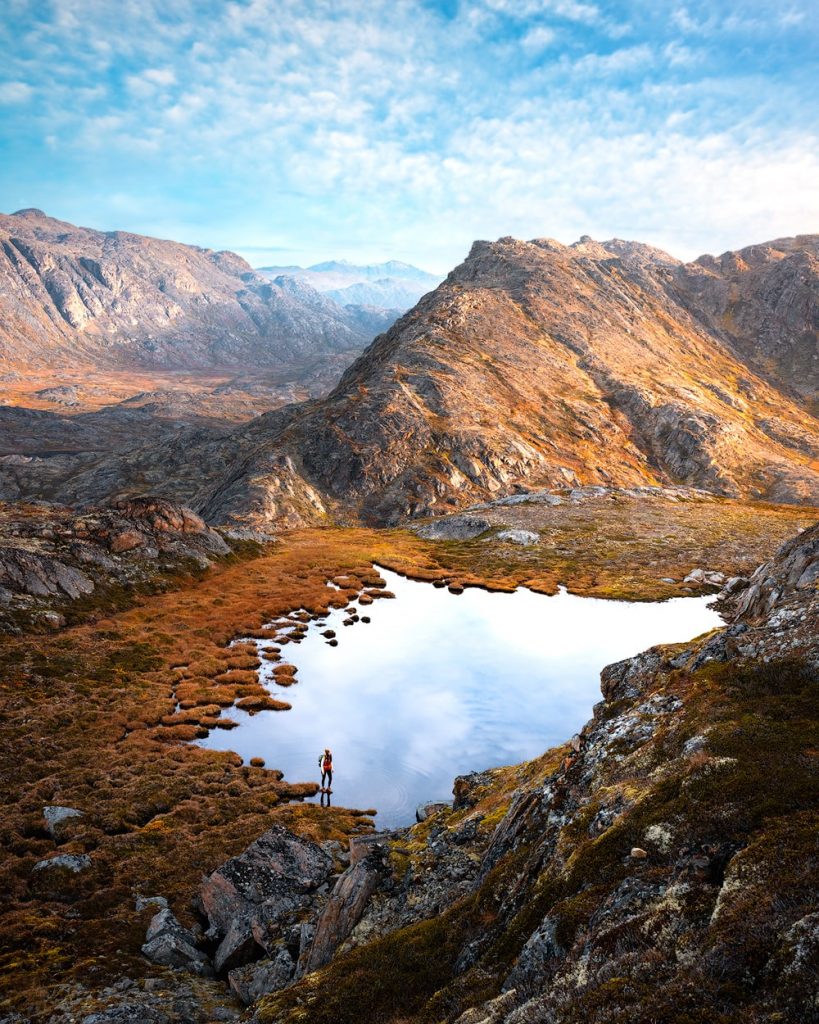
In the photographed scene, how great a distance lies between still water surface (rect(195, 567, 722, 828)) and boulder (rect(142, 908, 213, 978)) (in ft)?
33.2

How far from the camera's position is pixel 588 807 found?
42.4 feet

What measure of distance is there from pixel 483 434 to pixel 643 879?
12453 centimetres

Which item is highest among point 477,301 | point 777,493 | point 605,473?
point 477,301

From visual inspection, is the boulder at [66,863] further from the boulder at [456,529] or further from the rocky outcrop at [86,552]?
the boulder at [456,529]

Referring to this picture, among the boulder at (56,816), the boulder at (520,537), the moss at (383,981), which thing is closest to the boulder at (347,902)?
the moss at (383,981)

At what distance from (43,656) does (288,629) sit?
18172 millimetres

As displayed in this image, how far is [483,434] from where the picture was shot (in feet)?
430

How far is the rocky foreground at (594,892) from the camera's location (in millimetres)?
7586

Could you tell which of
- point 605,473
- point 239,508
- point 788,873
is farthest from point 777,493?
point 788,873

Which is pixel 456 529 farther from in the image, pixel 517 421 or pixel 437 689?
pixel 517 421

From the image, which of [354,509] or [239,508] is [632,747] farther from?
[354,509]

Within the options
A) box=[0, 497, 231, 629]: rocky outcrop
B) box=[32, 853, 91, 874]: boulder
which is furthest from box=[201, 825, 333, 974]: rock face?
box=[0, 497, 231, 629]: rocky outcrop

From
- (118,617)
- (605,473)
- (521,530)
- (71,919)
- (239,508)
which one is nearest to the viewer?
(71,919)

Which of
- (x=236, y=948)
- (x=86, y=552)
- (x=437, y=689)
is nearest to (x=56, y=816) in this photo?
(x=236, y=948)
